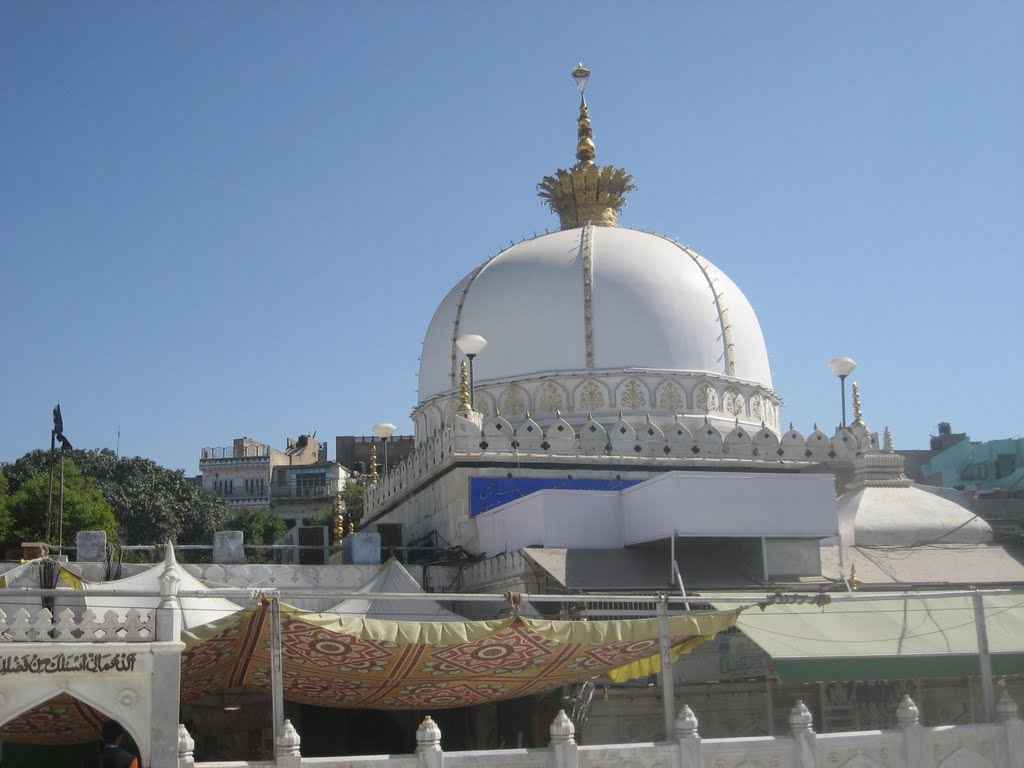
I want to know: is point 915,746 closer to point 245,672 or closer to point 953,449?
point 245,672

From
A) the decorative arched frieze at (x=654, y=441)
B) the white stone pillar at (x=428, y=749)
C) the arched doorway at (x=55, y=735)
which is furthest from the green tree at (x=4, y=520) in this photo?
the white stone pillar at (x=428, y=749)

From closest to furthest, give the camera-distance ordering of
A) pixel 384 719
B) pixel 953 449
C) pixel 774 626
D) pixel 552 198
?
pixel 774 626
pixel 384 719
pixel 552 198
pixel 953 449

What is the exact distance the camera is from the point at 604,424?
92.9 ft

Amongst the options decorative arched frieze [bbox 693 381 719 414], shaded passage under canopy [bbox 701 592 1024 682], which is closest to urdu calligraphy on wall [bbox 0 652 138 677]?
shaded passage under canopy [bbox 701 592 1024 682]

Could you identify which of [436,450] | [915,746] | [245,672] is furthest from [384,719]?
[915,746]

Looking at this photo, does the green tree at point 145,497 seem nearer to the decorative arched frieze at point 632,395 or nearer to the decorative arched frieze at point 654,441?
the decorative arched frieze at point 632,395

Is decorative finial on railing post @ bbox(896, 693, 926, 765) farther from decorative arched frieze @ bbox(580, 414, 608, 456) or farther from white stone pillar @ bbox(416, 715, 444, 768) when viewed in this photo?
decorative arched frieze @ bbox(580, 414, 608, 456)

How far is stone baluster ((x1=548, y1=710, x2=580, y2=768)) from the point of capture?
13.9 m

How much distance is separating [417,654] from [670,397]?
52.8 feet

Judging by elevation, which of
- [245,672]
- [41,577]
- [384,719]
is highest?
[41,577]

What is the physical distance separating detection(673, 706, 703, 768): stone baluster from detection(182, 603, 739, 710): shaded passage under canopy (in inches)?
43.7

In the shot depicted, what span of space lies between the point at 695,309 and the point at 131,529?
98.7ft

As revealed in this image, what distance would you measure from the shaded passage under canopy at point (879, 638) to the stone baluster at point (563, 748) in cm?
253

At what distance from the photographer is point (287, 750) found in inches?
516
